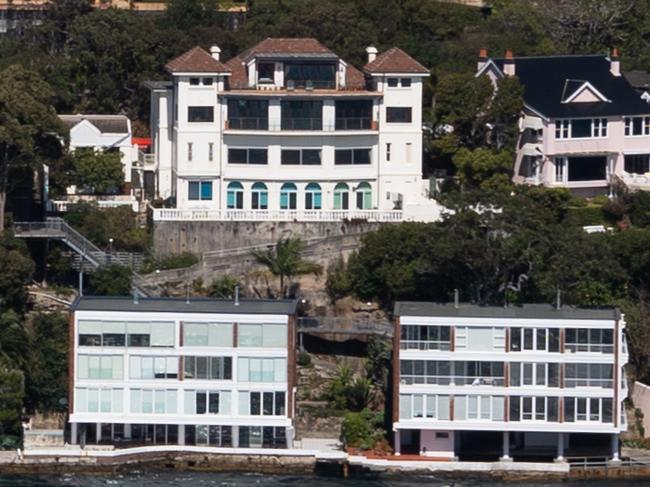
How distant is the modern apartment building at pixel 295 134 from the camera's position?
98938mm

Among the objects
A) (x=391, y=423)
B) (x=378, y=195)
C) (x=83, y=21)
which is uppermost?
(x=83, y=21)

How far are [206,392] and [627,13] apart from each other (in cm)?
3825

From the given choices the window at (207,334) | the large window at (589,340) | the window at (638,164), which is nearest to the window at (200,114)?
the window at (207,334)

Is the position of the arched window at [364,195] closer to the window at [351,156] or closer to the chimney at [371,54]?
the window at [351,156]

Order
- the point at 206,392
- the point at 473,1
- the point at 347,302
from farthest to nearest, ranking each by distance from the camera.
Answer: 1. the point at 473,1
2. the point at 347,302
3. the point at 206,392

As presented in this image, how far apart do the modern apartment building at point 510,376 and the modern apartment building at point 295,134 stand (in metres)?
12.4

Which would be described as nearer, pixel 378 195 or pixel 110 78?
pixel 378 195

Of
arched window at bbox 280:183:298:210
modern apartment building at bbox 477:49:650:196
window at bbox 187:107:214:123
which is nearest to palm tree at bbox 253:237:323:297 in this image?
arched window at bbox 280:183:298:210

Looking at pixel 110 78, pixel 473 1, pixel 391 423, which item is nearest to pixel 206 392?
pixel 391 423

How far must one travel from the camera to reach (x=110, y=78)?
111m

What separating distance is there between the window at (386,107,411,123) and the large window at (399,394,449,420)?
16.0m

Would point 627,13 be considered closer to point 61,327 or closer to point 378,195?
point 378,195

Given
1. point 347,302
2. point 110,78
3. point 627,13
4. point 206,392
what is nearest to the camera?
point 206,392

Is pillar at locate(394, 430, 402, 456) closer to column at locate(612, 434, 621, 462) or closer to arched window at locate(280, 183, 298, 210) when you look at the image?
column at locate(612, 434, 621, 462)
